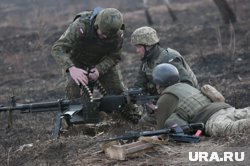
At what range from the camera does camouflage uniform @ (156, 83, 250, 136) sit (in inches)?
232

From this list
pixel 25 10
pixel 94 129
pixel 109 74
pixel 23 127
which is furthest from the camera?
pixel 25 10

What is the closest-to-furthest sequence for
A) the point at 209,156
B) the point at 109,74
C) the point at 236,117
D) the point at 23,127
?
the point at 209,156 < the point at 236,117 < the point at 109,74 < the point at 23,127

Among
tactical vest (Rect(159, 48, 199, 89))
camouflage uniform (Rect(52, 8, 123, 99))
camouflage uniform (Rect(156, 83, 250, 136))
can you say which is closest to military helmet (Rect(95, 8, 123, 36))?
camouflage uniform (Rect(52, 8, 123, 99))

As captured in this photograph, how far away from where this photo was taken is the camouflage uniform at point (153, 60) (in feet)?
23.0

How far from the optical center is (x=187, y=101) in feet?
19.7

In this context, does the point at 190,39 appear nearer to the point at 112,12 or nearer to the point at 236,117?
the point at 112,12

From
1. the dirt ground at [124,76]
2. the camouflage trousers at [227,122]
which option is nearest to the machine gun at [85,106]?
the dirt ground at [124,76]

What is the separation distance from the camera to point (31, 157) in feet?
Result: 20.0

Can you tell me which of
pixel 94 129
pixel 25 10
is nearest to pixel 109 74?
pixel 94 129

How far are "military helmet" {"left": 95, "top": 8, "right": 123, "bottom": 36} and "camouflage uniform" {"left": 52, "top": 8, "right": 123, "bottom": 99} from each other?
0.02 m

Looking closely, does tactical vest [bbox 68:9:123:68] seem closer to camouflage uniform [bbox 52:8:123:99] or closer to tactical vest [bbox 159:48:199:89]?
camouflage uniform [bbox 52:8:123:99]

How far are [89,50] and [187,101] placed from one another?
85.6 inches

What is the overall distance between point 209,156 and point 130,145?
73cm

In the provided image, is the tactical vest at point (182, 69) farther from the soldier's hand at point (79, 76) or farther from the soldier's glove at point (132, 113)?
the soldier's hand at point (79, 76)
